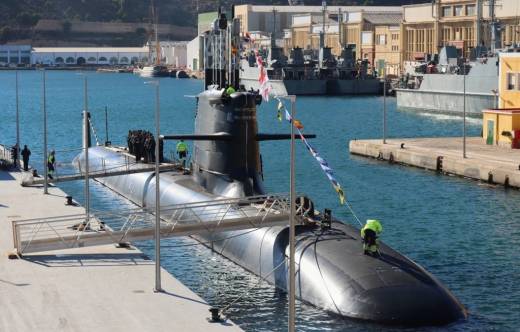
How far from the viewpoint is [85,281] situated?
28000 mm

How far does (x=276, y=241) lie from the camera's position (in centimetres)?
3083

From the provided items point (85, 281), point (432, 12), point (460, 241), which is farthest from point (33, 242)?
point (432, 12)

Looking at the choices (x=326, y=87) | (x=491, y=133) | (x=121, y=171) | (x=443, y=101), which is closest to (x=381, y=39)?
(x=326, y=87)

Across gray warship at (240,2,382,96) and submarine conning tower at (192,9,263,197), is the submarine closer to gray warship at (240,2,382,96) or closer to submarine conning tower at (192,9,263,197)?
submarine conning tower at (192,9,263,197)

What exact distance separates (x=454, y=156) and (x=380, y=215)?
48.7ft

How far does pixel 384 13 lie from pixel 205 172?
146005mm

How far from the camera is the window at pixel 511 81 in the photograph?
71.3 meters

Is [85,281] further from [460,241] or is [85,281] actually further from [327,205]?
[327,205]

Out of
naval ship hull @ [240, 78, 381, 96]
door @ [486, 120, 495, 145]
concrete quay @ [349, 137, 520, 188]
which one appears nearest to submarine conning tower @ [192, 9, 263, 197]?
concrete quay @ [349, 137, 520, 188]

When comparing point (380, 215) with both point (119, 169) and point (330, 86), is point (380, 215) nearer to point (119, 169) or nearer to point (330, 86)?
point (119, 169)

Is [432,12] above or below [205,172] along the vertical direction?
above

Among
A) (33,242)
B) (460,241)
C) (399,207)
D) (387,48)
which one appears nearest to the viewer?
(33,242)

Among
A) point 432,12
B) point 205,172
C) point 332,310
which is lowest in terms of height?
point 332,310

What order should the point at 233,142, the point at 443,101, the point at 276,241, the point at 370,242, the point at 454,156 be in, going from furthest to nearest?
the point at 443,101, the point at 454,156, the point at 233,142, the point at 276,241, the point at 370,242
